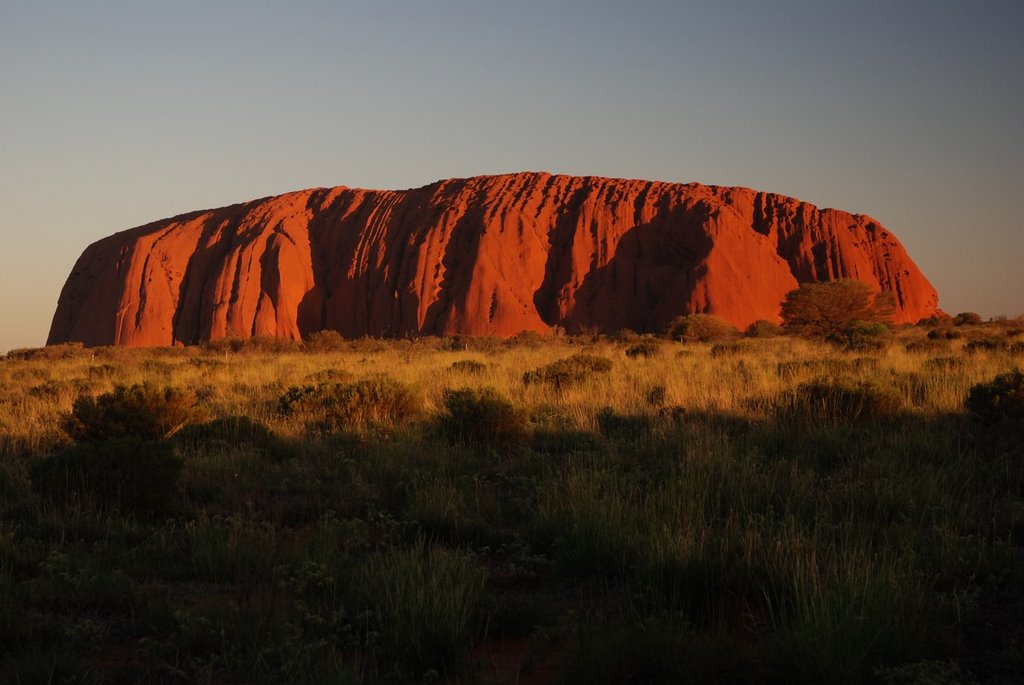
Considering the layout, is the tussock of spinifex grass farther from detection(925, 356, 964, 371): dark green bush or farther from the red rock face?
the red rock face

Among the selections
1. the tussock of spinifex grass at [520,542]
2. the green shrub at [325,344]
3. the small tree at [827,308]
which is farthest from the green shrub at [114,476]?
the small tree at [827,308]

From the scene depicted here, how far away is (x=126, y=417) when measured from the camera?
8430 mm

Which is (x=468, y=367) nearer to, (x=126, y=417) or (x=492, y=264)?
(x=126, y=417)

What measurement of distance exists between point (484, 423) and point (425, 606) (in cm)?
496

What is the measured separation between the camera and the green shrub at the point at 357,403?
9695mm

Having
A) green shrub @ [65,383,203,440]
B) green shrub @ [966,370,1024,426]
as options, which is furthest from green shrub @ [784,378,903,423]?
green shrub @ [65,383,203,440]

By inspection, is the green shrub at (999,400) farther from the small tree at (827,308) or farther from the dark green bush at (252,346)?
the small tree at (827,308)

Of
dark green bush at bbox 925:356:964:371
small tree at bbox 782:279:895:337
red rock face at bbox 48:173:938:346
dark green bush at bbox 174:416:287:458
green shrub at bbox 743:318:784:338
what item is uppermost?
red rock face at bbox 48:173:938:346

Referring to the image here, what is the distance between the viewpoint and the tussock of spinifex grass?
10.5 ft

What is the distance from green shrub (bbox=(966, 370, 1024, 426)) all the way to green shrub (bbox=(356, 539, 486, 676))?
635 centimetres

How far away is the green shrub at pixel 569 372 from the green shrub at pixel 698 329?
24.0 metres

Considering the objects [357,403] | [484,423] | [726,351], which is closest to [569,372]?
[357,403]

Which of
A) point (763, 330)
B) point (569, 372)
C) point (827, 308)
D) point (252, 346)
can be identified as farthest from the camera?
point (763, 330)

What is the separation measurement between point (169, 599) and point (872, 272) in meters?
65.5
